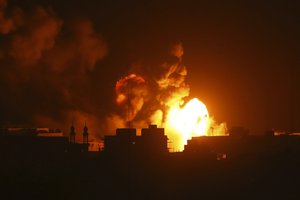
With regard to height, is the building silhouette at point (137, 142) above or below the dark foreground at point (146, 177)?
above

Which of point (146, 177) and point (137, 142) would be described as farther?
point (137, 142)

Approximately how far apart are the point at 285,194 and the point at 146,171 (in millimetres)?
23136

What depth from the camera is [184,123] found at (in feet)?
574

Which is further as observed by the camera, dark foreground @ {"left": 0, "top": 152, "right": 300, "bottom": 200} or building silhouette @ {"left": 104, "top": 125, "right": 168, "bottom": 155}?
building silhouette @ {"left": 104, "top": 125, "right": 168, "bottom": 155}

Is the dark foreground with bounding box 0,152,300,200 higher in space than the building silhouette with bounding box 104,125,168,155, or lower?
lower

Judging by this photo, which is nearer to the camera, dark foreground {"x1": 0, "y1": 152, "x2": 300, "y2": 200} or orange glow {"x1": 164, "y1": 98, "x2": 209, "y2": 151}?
dark foreground {"x1": 0, "y1": 152, "x2": 300, "y2": 200}

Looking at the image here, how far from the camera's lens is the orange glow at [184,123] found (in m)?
171

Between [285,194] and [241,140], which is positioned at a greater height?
[241,140]

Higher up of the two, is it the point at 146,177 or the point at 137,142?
the point at 137,142

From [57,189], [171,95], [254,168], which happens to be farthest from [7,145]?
[254,168]

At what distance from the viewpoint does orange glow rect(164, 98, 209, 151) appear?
171375 mm

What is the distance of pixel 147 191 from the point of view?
140 m

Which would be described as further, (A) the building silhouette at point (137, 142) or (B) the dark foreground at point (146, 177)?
(A) the building silhouette at point (137, 142)

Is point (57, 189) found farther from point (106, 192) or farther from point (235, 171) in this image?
point (235, 171)
